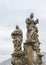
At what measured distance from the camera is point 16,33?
26297mm

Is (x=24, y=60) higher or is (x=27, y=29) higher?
(x=27, y=29)

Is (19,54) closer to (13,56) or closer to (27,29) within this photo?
(13,56)

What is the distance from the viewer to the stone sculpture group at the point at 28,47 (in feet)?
85.1

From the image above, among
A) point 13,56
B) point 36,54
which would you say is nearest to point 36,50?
point 36,54

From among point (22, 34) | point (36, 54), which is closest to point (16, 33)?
point (22, 34)

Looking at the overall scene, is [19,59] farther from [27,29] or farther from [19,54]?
[27,29]

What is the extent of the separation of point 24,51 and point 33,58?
0.91 metres

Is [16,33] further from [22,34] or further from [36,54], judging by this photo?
[36,54]

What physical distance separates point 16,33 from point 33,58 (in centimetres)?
226

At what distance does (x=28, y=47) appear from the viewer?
2683 centimetres

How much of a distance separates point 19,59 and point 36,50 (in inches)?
68.1

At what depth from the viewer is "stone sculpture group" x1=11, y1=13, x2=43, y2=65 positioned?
26.0m

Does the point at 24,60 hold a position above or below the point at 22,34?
below

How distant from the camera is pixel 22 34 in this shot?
26375 mm
